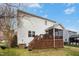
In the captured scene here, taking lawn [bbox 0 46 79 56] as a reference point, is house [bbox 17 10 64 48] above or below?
above

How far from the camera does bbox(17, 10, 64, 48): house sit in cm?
327

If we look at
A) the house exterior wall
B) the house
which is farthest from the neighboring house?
the house exterior wall

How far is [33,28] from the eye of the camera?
3285 mm

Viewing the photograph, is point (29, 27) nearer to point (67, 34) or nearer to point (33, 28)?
point (33, 28)

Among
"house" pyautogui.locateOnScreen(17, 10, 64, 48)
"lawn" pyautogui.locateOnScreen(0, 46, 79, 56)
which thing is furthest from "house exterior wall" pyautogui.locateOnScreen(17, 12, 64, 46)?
"lawn" pyautogui.locateOnScreen(0, 46, 79, 56)

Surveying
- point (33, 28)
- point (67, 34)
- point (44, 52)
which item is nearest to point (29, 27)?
point (33, 28)

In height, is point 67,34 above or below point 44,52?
above

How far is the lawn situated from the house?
7 centimetres

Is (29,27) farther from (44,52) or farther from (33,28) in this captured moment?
(44,52)

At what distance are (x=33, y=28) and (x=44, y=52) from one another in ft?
1.05

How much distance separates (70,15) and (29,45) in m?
0.62

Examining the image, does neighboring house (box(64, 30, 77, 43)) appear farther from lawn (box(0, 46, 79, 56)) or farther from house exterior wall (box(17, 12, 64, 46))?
A: house exterior wall (box(17, 12, 64, 46))

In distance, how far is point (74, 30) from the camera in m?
3.27

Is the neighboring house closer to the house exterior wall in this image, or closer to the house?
the house
